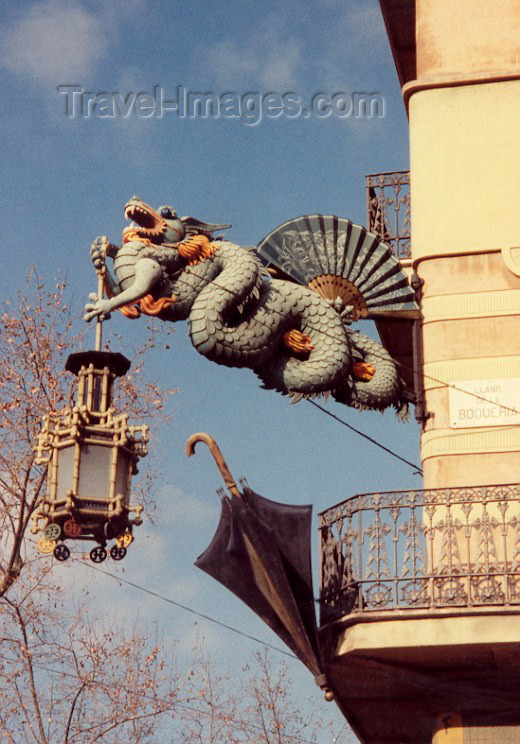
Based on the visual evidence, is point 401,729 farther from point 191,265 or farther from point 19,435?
point 19,435

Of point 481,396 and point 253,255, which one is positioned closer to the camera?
point 481,396

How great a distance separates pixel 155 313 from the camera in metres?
14.9

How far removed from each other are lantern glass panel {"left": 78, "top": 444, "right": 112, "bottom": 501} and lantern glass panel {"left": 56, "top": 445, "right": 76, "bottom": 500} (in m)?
0.07

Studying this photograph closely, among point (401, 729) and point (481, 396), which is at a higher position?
point (481, 396)

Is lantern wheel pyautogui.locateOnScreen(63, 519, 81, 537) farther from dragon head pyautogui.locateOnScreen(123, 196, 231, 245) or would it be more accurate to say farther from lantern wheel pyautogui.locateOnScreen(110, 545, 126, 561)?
dragon head pyautogui.locateOnScreen(123, 196, 231, 245)

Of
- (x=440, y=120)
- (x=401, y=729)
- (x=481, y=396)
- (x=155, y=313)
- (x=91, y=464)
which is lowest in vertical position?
(x=401, y=729)

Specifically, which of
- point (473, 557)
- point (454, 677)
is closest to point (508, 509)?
point (473, 557)

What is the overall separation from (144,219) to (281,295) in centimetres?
160

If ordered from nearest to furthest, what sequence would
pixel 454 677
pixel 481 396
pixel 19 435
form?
1. pixel 454 677
2. pixel 481 396
3. pixel 19 435

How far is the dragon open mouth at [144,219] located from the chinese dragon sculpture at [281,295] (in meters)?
0.01

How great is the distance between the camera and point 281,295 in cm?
1523

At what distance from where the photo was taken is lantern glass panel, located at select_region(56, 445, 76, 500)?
1050 centimetres

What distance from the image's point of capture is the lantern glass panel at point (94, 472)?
1046 cm

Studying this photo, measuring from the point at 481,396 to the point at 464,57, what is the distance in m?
3.88
